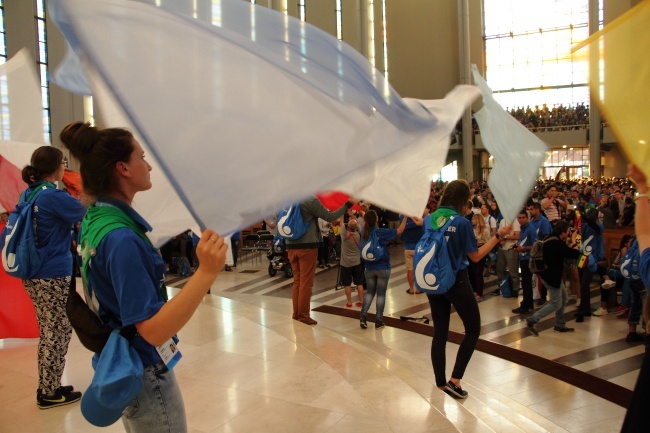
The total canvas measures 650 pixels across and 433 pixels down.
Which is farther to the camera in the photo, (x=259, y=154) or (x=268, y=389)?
(x=268, y=389)

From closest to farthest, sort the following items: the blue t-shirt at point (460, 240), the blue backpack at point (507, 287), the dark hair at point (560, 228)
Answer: the blue t-shirt at point (460, 240)
the dark hair at point (560, 228)
the blue backpack at point (507, 287)

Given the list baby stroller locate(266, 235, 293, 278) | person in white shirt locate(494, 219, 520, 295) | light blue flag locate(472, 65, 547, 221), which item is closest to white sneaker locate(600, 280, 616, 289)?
person in white shirt locate(494, 219, 520, 295)

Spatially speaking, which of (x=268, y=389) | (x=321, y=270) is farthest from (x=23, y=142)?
(x=321, y=270)

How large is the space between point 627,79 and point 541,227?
7.00m

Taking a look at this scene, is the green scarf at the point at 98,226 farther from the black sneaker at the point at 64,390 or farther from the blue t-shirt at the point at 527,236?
the blue t-shirt at the point at 527,236

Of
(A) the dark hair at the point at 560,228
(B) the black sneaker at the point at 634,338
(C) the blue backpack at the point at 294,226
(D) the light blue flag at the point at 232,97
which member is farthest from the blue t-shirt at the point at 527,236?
(D) the light blue flag at the point at 232,97

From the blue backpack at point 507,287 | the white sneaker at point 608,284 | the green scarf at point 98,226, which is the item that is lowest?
the blue backpack at point 507,287


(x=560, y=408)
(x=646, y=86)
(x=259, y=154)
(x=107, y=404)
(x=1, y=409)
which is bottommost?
(x=560, y=408)

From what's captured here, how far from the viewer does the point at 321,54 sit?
5.84 ft

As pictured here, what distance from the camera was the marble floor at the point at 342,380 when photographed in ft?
11.8

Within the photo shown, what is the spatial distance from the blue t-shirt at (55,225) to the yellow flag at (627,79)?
2959 millimetres

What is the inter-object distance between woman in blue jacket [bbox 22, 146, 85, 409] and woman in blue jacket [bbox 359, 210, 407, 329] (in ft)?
14.9

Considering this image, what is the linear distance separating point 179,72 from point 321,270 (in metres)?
11.9

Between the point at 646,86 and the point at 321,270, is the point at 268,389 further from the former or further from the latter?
the point at 321,270
